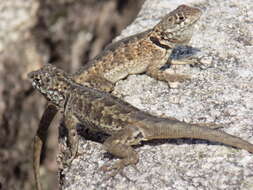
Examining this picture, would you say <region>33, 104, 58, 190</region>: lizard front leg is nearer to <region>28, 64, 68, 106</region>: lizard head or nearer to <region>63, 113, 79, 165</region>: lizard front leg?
<region>28, 64, 68, 106</region>: lizard head

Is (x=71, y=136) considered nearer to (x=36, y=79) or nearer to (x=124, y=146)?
(x=124, y=146)

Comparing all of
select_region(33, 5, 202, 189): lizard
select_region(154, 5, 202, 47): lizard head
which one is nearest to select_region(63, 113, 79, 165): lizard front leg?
select_region(33, 5, 202, 189): lizard

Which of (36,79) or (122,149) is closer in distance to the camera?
(122,149)

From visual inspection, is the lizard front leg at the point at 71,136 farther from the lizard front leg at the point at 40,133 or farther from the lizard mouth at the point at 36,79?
the lizard front leg at the point at 40,133

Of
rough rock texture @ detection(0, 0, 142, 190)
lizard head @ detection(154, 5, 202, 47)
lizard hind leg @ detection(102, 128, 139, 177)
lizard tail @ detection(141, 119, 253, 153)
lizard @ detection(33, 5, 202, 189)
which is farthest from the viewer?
rough rock texture @ detection(0, 0, 142, 190)

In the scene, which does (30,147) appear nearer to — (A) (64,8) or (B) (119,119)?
(A) (64,8)

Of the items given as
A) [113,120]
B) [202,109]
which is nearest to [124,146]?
[113,120]
